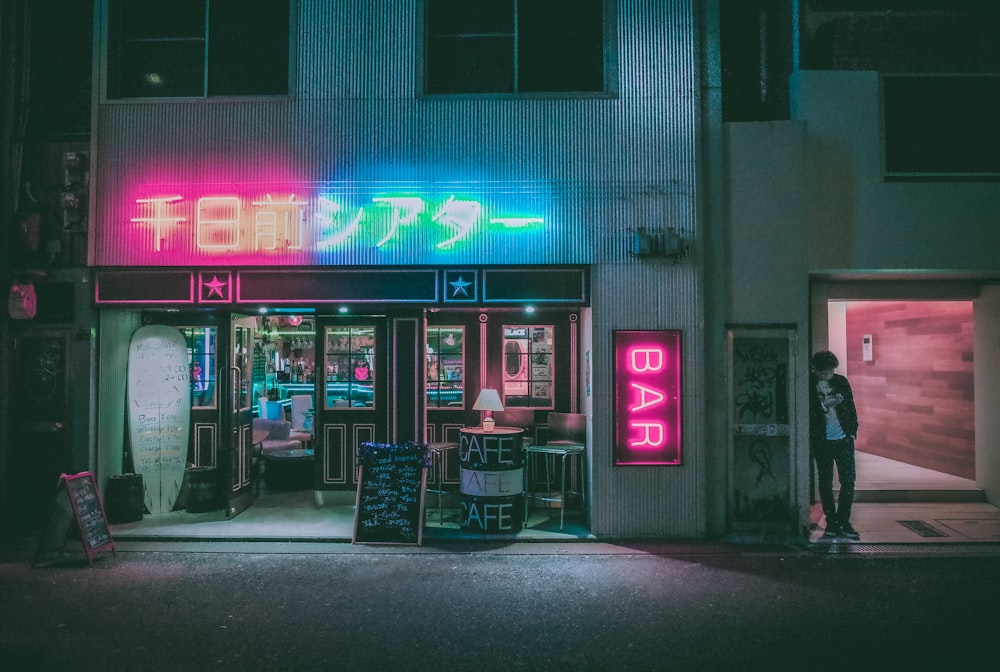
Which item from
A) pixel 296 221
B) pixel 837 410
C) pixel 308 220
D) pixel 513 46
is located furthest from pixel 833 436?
pixel 296 221

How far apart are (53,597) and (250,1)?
7818 mm

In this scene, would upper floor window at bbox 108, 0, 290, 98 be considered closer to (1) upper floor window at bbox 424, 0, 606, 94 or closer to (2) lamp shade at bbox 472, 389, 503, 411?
(1) upper floor window at bbox 424, 0, 606, 94

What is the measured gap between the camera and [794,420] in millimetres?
8133

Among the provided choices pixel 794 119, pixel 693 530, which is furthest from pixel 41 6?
pixel 693 530

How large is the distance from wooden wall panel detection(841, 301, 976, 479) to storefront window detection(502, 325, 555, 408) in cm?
637

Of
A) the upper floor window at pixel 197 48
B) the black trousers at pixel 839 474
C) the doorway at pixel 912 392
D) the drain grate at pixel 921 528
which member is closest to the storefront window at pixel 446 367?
the upper floor window at pixel 197 48

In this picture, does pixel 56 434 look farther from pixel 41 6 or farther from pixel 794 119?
pixel 794 119

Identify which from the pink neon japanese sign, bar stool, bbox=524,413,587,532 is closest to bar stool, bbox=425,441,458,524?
bar stool, bbox=524,413,587,532

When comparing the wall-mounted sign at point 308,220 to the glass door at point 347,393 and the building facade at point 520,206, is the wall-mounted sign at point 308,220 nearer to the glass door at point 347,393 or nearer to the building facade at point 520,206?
the building facade at point 520,206

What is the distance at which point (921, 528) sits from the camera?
820 cm

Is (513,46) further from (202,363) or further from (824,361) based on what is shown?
(202,363)

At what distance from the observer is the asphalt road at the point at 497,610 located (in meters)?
4.81

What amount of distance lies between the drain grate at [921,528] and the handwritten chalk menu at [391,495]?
623 cm

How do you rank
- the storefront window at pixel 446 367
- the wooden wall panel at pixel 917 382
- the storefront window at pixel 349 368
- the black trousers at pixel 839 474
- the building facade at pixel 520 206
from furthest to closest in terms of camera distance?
1. the storefront window at pixel 446 367
2. the wooden wall panel at pixel 917 382
3. the storefront window at pixel 349 368
4. the building facade at pixel 520 206
5. the black trousers at pixel 839 474
